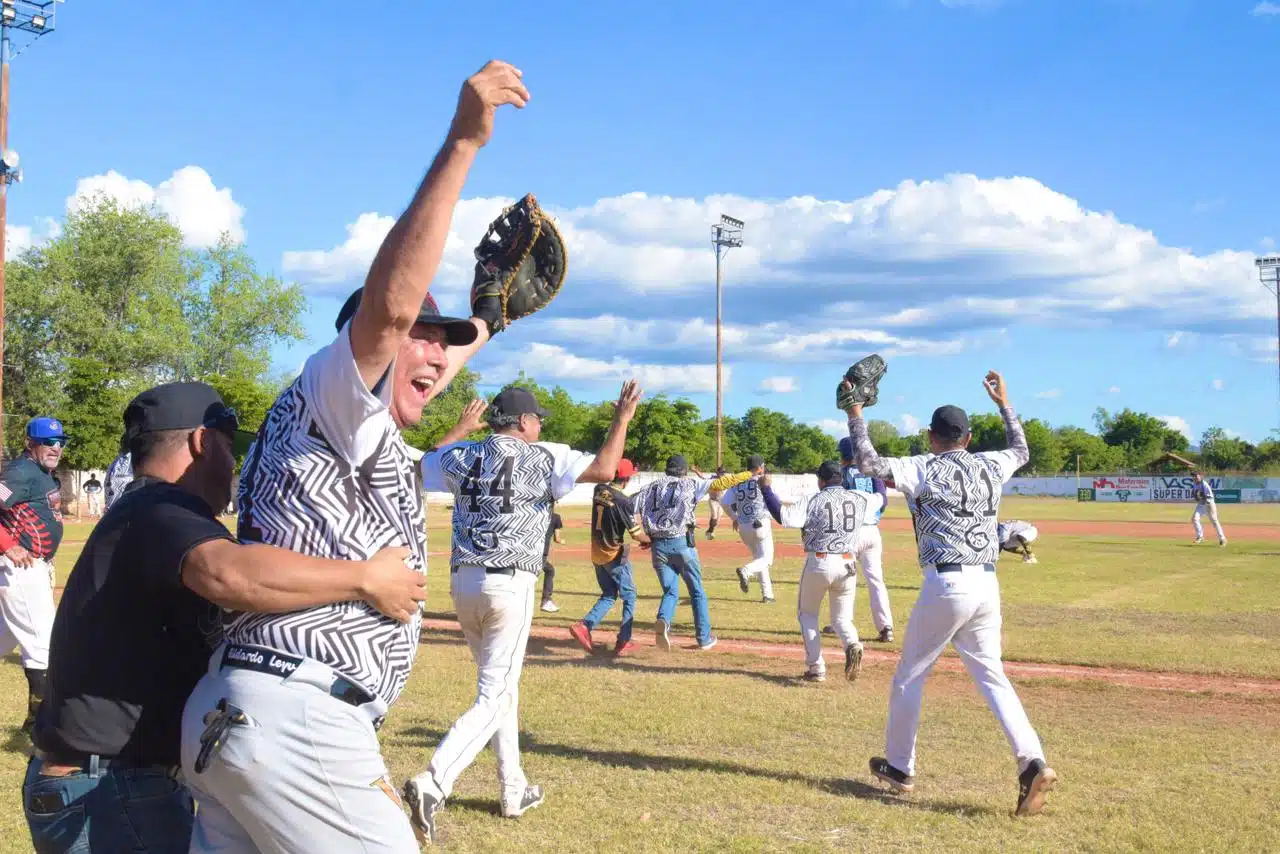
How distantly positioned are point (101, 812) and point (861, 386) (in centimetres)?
564

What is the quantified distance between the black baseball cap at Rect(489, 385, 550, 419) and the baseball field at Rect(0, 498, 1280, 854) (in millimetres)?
2570

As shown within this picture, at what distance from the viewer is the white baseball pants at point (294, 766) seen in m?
2.56

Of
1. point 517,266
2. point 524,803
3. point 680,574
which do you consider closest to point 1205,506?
point 680,574

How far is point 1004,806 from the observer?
6824mm

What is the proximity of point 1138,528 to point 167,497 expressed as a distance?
143 ft

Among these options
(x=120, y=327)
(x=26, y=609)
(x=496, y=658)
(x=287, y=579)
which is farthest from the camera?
(x=120, y=327)

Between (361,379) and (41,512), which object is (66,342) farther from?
(361,379)

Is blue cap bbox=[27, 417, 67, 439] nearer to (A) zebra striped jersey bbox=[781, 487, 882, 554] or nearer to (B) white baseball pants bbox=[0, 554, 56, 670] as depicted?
(B) white baseball pants bbox=[0, 554, 56, 670]

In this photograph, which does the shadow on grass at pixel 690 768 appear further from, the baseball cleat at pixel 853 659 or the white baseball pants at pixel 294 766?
the white baseball pants at pixel 294 766

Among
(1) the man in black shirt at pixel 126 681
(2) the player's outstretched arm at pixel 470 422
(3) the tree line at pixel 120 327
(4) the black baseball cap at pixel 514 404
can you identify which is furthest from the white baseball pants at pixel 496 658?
(3) the tree line at pixel 120 327

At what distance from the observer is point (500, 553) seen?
677cm

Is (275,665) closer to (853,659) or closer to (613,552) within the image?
(853,659)

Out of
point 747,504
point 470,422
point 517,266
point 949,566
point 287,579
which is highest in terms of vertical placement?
point 517,266

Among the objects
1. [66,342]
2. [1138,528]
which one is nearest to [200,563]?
[1138,528]
